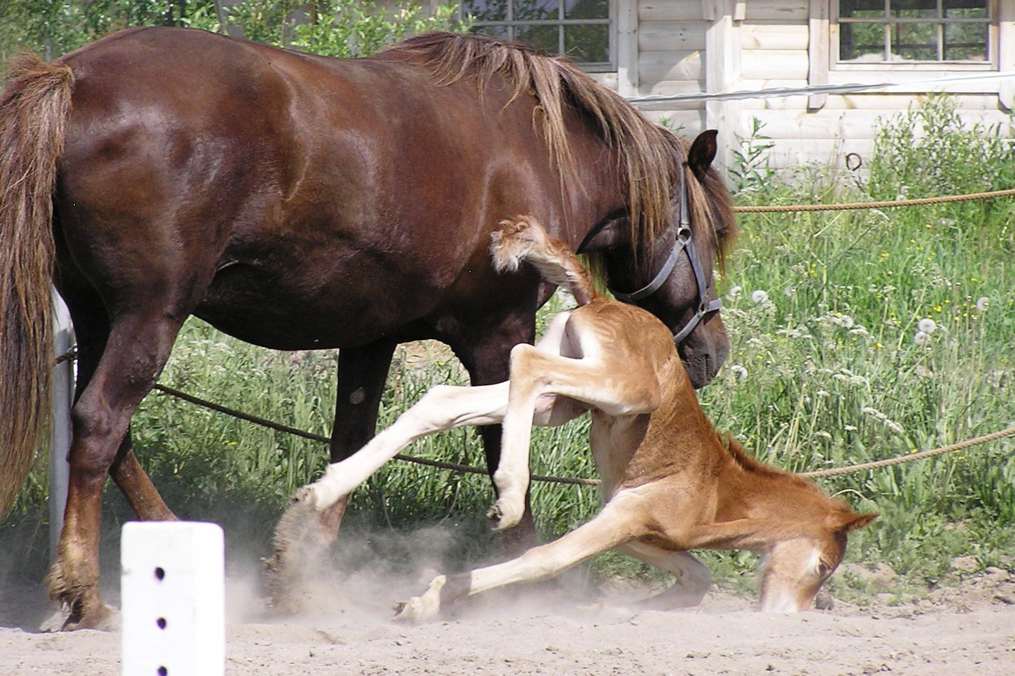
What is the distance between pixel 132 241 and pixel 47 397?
0.61 meters

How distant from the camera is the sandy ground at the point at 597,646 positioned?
127 inches

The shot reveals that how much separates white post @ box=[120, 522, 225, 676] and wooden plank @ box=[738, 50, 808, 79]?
918 cm

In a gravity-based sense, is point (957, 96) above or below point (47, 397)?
above

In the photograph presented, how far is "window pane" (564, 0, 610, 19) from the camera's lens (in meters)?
10.8

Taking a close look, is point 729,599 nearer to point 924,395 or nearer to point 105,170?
point 924,395

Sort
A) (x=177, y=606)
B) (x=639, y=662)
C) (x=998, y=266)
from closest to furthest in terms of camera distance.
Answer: (x=177, y=606) < (x=639, y=662) < (x=998, y=266)

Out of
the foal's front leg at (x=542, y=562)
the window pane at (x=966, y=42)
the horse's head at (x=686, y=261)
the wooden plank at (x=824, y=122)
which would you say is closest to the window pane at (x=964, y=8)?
the window pane at (x=966, y=42)

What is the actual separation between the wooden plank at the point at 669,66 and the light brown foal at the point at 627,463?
6.51 m

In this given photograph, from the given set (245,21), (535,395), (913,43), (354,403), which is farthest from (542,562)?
(913,43)

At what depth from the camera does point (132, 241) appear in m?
3.46

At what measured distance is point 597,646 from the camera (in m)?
3.43

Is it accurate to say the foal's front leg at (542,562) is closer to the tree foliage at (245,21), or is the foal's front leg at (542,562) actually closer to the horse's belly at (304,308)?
the horse's belly at (304,308)

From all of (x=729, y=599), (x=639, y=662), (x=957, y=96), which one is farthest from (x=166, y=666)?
(x=957, y=96)

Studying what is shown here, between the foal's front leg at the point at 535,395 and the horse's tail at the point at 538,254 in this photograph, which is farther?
the horse's tail at the point at 538,254
